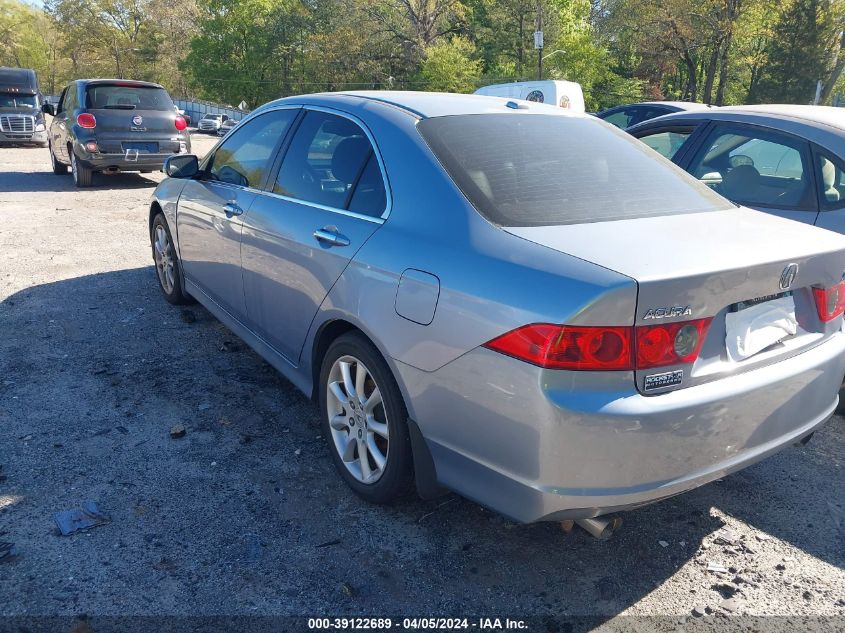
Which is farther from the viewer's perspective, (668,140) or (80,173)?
(80,173)

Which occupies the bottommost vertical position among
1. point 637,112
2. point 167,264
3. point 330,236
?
point 167,264

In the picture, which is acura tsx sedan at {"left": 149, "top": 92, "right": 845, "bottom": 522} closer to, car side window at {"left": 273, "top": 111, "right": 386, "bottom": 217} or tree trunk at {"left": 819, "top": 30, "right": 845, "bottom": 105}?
car side window at {"left": 273, "top": 111, "right": 386, "bottom": 217}

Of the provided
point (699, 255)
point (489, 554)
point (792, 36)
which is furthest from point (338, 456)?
point (792, 36)

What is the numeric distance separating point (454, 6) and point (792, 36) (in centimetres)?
2456

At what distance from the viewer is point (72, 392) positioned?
4.05 meters

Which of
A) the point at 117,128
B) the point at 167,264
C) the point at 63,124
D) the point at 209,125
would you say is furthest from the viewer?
the point at 209,125

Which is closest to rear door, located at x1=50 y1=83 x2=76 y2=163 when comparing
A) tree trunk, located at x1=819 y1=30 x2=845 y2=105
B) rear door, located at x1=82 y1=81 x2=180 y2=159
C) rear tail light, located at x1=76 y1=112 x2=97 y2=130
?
rear tail light, located at x1=76 y1=112 x2=97 y2=130

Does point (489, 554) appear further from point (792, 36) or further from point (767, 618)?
point (792, 36)

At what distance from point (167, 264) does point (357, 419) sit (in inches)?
125

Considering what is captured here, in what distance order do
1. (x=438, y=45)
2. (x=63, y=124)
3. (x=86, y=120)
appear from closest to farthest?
(x=86, y=120), (x=63, y=124), (x=438, y=45)

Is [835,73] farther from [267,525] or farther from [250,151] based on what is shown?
[267,525]

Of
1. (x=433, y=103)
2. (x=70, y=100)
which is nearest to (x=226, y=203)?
(x=433, y=103)

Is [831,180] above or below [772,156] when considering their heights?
below

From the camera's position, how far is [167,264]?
5.52 m
